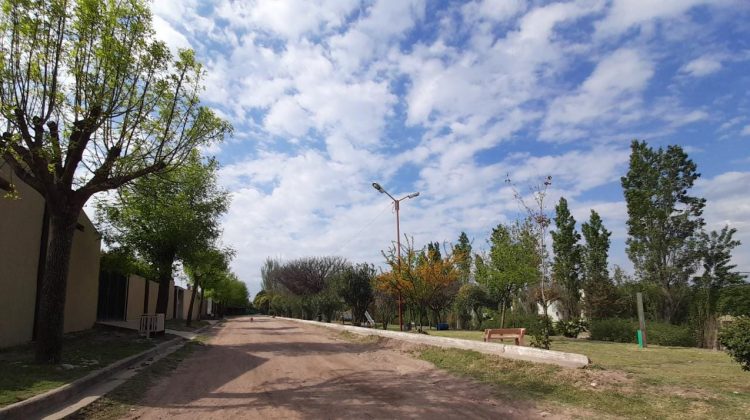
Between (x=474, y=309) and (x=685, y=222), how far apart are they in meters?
14.9

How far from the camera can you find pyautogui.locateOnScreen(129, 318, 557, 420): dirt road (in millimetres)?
7363

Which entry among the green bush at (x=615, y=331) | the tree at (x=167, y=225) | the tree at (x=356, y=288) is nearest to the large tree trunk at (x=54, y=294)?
the tree at (x=167, y=225)

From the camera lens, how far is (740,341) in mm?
8406

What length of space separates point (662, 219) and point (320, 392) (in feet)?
99.0

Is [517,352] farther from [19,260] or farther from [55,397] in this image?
[19,260]

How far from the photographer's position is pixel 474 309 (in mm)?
37125

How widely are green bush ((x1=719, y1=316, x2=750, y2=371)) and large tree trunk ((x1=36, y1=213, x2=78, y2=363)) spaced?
12804 millimetres

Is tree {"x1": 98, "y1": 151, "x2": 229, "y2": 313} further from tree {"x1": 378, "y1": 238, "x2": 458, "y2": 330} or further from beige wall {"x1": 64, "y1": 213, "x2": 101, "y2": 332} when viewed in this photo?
tree {"x1": 378, "y1": 238, "x2": 458, "y2": 330}

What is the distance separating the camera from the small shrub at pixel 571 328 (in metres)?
24.7

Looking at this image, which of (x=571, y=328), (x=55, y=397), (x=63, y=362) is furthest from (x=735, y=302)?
(x=63, y=362)

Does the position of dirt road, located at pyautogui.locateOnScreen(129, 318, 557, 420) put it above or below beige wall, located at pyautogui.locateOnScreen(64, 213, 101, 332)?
below

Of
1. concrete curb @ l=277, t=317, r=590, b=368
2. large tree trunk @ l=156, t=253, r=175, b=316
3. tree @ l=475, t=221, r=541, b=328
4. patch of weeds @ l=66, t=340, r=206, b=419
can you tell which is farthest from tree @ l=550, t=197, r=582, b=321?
patch of weeds @ l=66, t=340, r=206, b=419

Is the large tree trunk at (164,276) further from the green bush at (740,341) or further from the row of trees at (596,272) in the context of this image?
the green bush at (740,341)

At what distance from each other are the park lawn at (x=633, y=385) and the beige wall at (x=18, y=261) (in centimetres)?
1093
